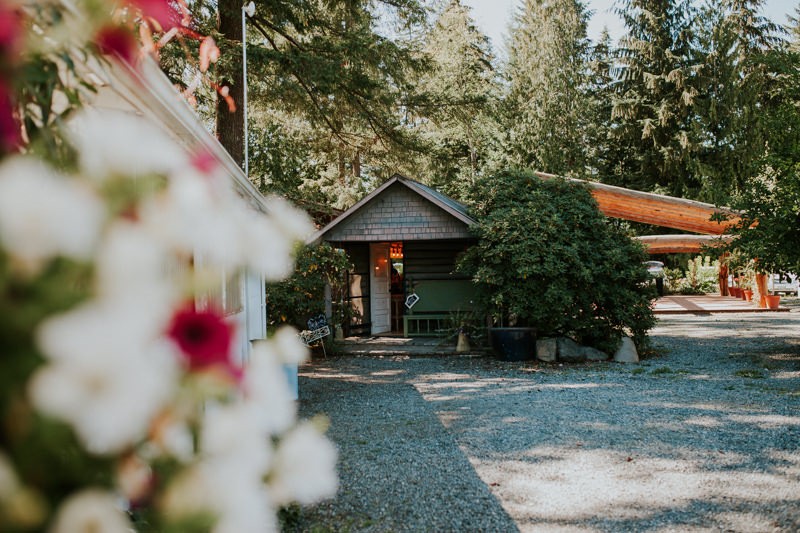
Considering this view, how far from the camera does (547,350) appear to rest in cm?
1178

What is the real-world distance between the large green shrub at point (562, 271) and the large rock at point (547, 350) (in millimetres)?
324

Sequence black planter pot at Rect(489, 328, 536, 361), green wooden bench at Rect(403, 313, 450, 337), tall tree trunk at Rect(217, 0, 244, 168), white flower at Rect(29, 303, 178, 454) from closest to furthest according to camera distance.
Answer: white flower at Rect(29, 303, 178, 454) < tall tree trunk at Rect(217, 0, 244, 168) < black planter pot at Rect(489, 328, 536, 361) < green wooden bench at Rect(403, 313, 450, 337)

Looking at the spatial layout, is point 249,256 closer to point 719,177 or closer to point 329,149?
point 329,149

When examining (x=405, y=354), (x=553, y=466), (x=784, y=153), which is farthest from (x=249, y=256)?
(x=405, y=354)

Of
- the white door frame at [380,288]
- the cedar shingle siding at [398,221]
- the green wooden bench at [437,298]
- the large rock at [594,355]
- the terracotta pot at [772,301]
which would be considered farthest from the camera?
the terracotta pot at [772,301]

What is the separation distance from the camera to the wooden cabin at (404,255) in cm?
1359

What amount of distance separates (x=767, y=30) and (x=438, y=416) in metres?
34.3

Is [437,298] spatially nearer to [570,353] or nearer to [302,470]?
[570,353]

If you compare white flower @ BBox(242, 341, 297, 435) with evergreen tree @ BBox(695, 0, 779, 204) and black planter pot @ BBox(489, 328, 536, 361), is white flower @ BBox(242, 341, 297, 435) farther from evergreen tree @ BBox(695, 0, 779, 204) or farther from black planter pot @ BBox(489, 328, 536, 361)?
evergreen tree @ BBox(695, 0, 779, 204)

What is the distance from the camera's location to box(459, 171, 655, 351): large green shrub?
451 inches

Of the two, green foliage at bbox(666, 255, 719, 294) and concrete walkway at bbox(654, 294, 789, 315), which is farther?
green foliage at bbox(666, 255, 719, 294)

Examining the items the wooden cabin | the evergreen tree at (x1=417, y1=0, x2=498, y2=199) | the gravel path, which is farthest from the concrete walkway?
the evergreen tree at (x1=417, y1=0, x2=498, y2=199)

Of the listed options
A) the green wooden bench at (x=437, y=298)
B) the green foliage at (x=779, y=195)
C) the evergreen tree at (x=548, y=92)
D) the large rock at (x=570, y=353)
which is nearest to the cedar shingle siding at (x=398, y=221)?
the green wooden bench at (x=437, y=298)

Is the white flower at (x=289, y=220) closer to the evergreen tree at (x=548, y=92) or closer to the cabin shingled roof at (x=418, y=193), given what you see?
the cabin shingled roof at (x=418, y=193)
